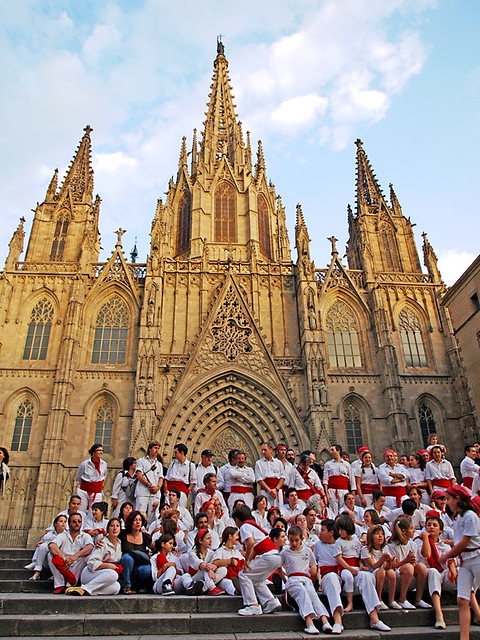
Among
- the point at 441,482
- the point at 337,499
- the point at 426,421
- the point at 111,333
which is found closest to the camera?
the point at 441,482

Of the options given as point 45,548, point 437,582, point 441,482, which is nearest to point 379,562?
point 437,582

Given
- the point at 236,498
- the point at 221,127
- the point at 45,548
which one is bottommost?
the point at 45,548

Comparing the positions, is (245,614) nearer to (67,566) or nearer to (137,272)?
(67,566)

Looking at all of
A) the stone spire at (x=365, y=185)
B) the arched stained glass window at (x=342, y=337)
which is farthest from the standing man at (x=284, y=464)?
the stone spire at (x=365, y=185)

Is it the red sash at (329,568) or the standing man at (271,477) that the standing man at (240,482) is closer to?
the standing man at (271,477)

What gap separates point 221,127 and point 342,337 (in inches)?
796

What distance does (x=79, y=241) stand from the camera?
27.3 metres

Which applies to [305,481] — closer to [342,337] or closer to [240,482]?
[240,482]

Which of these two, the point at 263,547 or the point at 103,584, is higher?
the point at 263,547

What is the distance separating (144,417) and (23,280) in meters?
10.3

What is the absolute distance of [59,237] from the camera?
90.1 ft

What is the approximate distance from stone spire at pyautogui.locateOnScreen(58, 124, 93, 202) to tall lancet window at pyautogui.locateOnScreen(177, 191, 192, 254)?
553cm

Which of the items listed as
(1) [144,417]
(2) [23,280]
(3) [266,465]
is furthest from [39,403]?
(3) [266,465]

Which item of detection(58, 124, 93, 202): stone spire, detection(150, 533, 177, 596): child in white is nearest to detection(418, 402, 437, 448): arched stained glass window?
detection(150, 533, 177, 596): child in white
